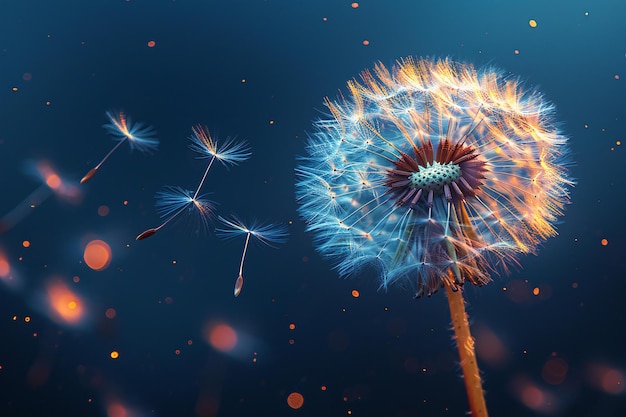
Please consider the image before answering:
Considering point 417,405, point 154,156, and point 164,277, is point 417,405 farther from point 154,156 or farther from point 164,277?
point 154,156

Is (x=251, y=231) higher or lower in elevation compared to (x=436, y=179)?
lower

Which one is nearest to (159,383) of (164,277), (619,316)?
(164,277)

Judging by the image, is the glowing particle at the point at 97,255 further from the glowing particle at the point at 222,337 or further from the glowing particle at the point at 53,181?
the glowing particle at the point at 222,337

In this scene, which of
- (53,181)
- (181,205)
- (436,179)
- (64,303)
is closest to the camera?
(436,179)

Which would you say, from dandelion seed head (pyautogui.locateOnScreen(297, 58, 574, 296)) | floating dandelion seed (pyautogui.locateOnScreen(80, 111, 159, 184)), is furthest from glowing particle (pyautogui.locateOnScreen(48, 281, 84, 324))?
dandelion seed head (pyautogui.locateOnScreen(297, 58, 574, 296))

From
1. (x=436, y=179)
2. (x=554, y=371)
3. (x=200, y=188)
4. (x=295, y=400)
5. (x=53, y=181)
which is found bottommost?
(x=295, y=400)

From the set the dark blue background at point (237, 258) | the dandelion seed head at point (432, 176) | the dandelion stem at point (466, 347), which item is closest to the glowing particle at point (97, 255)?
the dark blue background at point (237, 258)

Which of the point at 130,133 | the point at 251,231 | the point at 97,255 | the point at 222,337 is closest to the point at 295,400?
the point at 222,337

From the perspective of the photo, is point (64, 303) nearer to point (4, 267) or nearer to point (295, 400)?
point (4, 267)
